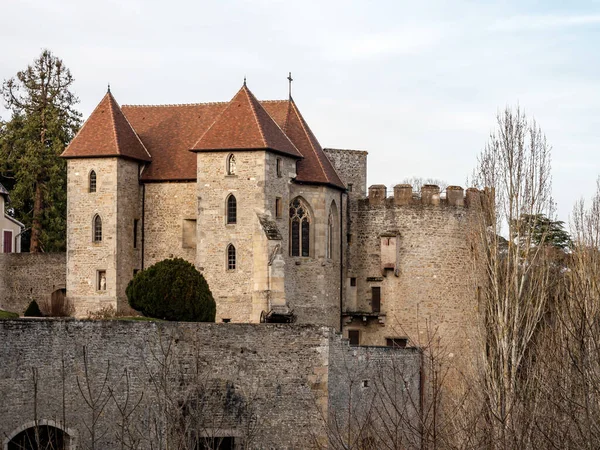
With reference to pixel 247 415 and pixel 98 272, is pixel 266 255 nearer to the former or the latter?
pixel 98 272

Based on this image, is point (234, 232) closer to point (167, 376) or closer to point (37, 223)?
point (167, 376)

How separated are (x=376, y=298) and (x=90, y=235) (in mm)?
12041

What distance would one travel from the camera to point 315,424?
37188 millimetres

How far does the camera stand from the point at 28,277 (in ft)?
178

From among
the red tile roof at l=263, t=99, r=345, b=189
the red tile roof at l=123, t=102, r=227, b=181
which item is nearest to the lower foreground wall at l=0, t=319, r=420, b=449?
the red tile roof at l=263, t=99, r=345, b=189

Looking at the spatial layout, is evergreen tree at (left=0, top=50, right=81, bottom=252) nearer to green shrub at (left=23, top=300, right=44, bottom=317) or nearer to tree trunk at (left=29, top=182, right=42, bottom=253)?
tree trunk at (left=29, top=182, right=42, bottom=253)

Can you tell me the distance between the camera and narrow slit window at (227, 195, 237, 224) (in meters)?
48.1

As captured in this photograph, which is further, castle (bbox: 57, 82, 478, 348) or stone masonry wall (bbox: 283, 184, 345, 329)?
stone masonry wall (bbox: 283, 184, 345, 329)

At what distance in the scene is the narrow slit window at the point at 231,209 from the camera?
158 feet

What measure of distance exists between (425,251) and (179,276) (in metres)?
12.3

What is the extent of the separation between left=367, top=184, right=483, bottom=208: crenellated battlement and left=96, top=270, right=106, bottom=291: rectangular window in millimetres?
11660

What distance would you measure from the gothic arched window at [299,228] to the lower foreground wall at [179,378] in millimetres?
10503

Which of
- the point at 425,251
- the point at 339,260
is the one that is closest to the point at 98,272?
the point at 339,260

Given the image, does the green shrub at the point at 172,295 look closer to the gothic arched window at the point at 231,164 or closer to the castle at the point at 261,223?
the castle at the point at 261,223
